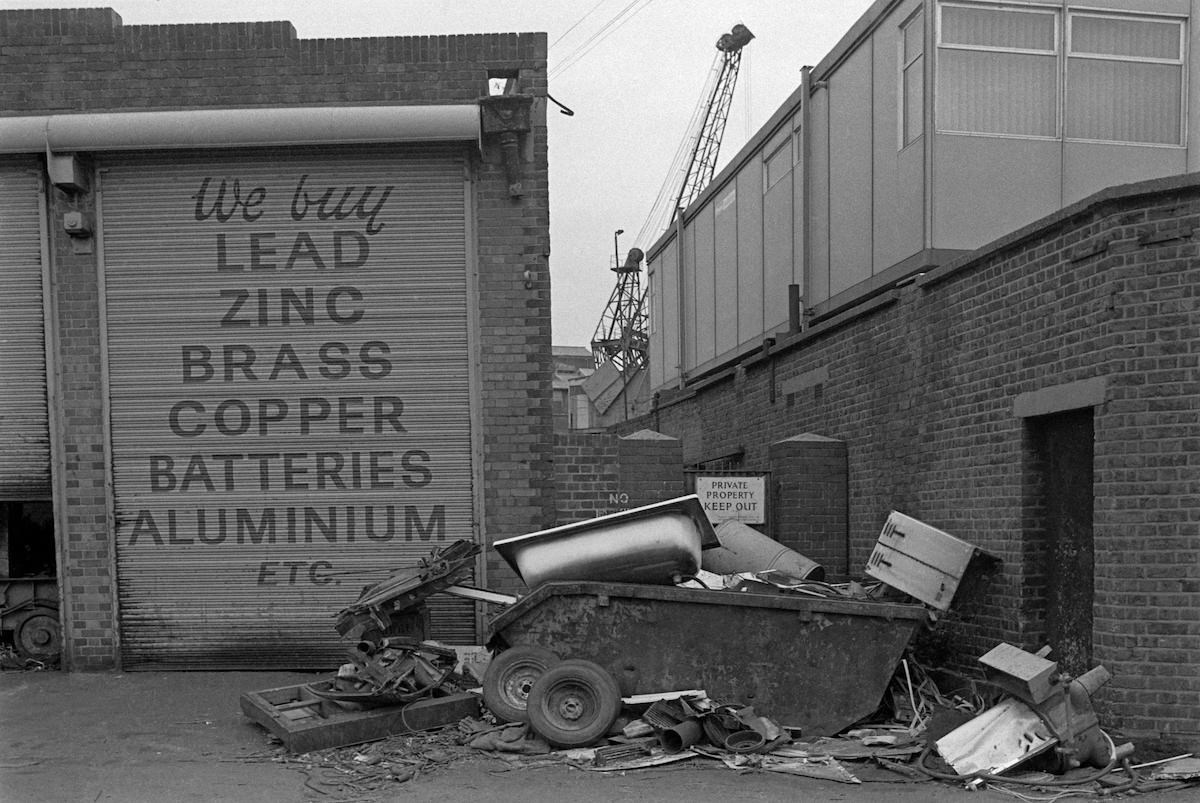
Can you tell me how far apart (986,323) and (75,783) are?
706 cm

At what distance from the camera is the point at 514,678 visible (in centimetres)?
720

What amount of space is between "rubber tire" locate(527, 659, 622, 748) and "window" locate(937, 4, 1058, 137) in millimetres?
7769

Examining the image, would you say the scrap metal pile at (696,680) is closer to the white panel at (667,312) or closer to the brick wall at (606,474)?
the brick wall at (606,474)

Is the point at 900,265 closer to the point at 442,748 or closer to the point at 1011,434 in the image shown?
the point at 1011,434

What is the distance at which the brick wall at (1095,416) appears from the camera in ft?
Answer: 21.5

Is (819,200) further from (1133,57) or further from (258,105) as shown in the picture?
(258,105)

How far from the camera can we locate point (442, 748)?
693 cm

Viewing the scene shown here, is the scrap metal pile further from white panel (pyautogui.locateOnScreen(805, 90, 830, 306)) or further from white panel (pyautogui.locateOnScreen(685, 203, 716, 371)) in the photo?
white panel (pyautogui.locateOnScreen(685, 203, 716, 371))

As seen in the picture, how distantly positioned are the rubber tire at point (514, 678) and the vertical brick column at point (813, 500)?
3917 mm

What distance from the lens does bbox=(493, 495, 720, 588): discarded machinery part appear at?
24.2 feet

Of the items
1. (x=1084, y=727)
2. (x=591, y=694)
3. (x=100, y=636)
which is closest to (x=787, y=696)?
(x=591, y=694)

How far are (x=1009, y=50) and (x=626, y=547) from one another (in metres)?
8.04

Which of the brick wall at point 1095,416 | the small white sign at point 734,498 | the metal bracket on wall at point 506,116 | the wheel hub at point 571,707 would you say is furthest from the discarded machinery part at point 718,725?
the metal bracket on wall at point 506,116

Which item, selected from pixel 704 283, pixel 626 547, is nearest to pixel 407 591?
pixel 626 547
